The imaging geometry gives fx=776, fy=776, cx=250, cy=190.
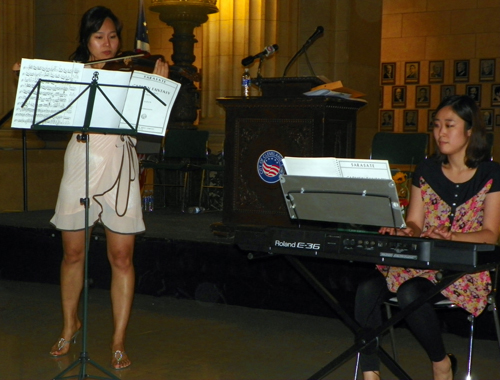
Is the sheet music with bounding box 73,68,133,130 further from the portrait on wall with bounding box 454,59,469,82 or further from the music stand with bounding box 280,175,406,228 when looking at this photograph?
the portrait on wall with bounding box 454,59,469,82

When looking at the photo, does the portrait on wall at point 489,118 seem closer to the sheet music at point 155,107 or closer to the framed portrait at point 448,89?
the framed portrait at point 448,89

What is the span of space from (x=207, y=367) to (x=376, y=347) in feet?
4.07

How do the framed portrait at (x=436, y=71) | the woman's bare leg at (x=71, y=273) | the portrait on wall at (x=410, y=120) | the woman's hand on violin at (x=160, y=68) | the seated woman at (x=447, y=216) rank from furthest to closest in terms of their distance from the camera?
the portrait on wall at (x=410, y=120)
the framed portrait at (x=436, y=71)
the woman's bare leg at (x=71, y=273)
the woman's hand on violin at (x=160, y=68)
the seated woman at (x=447, y=216)

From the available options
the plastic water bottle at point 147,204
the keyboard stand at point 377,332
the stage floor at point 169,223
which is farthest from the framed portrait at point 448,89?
the keyboard stand at point 377,332

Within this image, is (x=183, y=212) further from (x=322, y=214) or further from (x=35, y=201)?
(x=322, y=214)

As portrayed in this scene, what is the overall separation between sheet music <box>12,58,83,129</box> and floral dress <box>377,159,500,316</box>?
59.4 inches

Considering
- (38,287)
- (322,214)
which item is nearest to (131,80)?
(322,214)

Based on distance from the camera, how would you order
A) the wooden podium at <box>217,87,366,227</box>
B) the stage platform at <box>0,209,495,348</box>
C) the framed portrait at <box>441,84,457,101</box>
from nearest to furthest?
the stage platform at <box>0,209,495,348</box>
the wooden podium at <box>217,87,366,227</box>
the framed portrait at <box>441,84,457,101</box>

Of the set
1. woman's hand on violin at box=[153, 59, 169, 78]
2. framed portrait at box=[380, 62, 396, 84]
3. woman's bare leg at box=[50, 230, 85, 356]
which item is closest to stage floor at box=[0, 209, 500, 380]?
woman's bare leg at box=[50, 230, 85, 356]

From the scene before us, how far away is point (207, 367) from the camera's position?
3895 millimetres

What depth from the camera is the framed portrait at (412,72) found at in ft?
36.2

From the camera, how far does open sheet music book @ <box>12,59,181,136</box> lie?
3.11 m

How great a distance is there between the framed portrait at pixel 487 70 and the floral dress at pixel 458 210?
757 centimetres

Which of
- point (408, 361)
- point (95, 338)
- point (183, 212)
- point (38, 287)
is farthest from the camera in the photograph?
point (183, 212)
